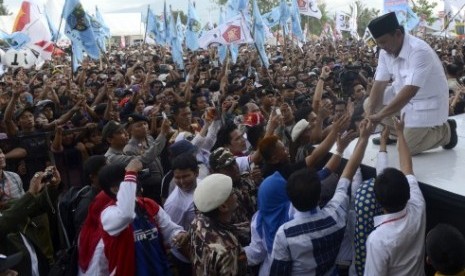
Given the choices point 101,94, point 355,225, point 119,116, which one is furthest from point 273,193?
point 101,94

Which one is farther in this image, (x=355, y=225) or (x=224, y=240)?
(x=355, y=225)

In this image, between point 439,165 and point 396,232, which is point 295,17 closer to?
point 439,165

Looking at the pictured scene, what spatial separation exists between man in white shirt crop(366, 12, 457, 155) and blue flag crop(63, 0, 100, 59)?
299 inches

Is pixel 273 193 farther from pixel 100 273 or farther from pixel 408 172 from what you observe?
pixel 100 273

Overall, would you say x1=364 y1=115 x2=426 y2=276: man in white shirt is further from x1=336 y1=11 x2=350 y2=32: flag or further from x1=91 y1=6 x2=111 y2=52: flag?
x1=336 y1=11 x2=350 y2=32: flag

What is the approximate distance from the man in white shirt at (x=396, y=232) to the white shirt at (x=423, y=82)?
1.06 m

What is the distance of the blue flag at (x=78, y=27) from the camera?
380 inches

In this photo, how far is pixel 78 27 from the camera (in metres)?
9.82

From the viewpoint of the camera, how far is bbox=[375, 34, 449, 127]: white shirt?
3.40 metres

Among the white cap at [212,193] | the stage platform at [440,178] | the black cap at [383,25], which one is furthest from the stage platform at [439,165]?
the white cap at [212,193]

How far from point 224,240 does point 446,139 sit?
1.90 metres

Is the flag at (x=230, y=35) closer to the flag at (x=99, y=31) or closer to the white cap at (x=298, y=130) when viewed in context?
the flag at (x=99, y=31)

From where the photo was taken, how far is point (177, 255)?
10.9 feet

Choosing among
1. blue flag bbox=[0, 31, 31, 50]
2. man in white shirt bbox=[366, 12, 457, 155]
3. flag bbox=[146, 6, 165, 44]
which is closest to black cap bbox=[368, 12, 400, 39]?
man in white shirt bbox=[366, 12, 457, 155]
